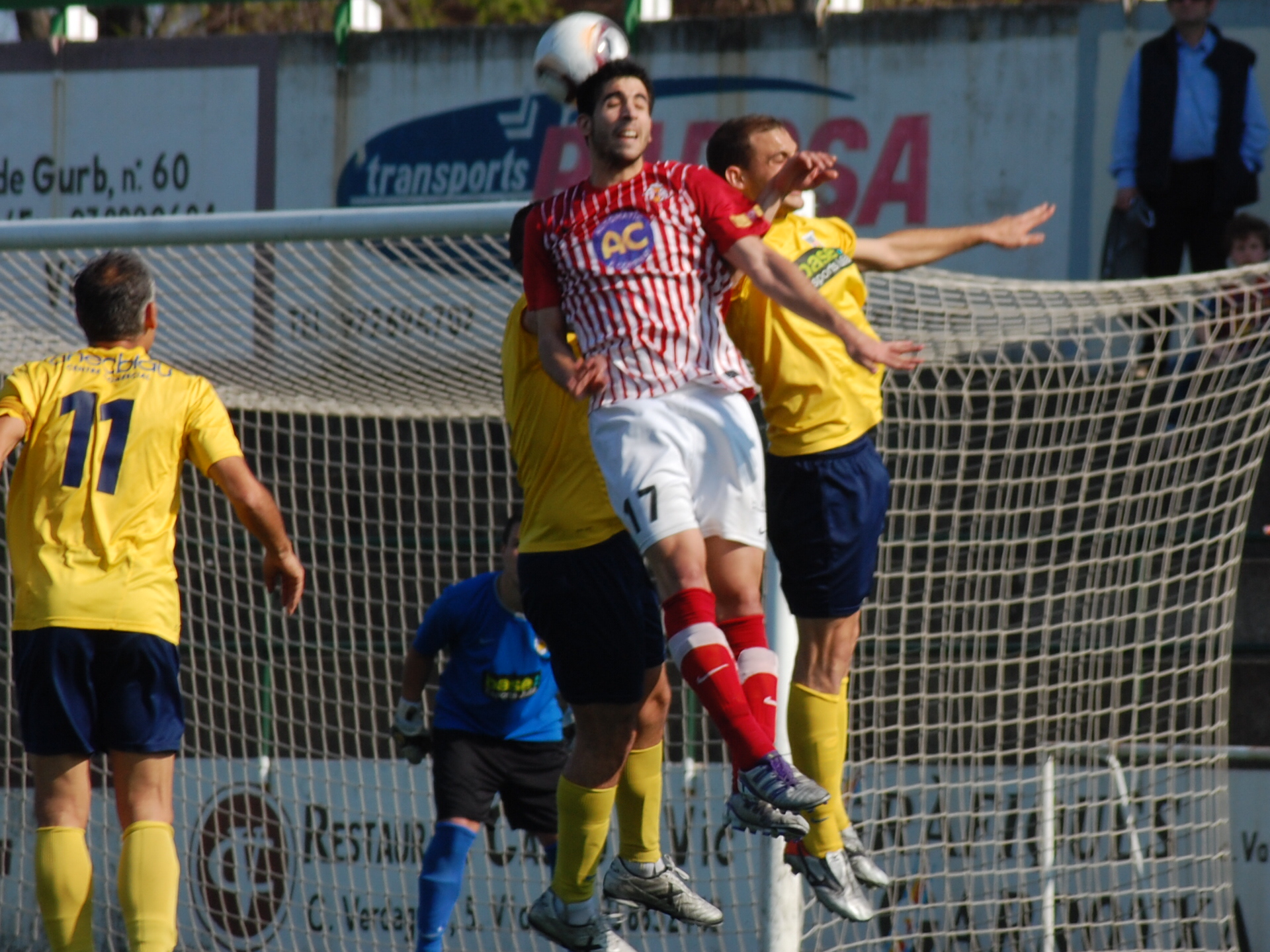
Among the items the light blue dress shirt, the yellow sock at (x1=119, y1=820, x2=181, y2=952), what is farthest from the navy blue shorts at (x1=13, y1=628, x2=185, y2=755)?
the light blue dress shirt

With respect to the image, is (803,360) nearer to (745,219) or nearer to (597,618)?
(745,219)

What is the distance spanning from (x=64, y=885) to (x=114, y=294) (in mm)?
1583

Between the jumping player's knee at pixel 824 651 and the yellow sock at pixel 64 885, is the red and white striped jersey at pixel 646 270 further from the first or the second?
the yellow sock at pixel 64 885

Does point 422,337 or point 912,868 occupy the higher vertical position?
point 422,337

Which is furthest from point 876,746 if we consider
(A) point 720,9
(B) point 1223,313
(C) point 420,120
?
(A) point 720,9

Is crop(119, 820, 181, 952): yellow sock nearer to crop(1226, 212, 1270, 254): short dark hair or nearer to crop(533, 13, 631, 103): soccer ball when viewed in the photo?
crop(533, 13, 631, 103): soccer ball

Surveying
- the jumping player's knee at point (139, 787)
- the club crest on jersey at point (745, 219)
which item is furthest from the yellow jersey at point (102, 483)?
the club crest on jersey at point (745, 219)

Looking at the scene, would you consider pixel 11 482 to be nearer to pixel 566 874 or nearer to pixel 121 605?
pixel 121 605

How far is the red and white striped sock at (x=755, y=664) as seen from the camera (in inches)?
146

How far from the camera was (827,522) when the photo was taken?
4.20m

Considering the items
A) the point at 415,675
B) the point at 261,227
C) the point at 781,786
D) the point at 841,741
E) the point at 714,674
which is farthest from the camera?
the point at 415,675

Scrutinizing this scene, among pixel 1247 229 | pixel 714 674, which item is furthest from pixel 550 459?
pixel 1247 229

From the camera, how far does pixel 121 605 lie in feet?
13.6

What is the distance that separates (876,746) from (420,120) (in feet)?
15.7
